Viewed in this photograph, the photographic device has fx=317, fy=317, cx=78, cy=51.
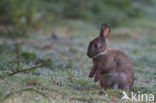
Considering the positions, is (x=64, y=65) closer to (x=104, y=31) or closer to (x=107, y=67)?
(x=104, y=31)

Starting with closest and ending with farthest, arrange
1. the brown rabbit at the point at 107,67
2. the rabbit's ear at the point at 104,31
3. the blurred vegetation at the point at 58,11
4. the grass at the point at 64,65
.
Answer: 1. the grass at the point at 64,65
2. the brown rabbit at the point at 107,67
3. the rabbit's ear at the point at 104,31
4. the blurred vegetation at the point at 58,11

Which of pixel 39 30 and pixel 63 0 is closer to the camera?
pixel 39 30

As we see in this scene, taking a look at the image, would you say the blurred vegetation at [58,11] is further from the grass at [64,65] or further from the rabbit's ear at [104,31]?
the rabbit's ear at [104,31]

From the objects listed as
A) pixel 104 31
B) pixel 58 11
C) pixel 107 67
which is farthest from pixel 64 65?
pixel 58 11

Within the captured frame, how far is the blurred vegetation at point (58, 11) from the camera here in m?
13.0

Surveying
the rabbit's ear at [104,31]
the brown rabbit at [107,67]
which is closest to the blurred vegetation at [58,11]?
the rabbit's ear at [104,31]

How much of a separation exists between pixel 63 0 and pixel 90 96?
521 inches

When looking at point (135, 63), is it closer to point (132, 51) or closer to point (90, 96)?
point (132, 51)

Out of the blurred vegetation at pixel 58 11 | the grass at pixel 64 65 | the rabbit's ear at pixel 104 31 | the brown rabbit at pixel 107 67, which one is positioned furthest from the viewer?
the blurred vegetation at pixel 58 11

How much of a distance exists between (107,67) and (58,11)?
11.5m

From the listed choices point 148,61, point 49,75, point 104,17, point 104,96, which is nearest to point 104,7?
point 104,17

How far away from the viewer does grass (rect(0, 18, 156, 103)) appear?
4492 mm

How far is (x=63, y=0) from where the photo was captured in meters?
17.3

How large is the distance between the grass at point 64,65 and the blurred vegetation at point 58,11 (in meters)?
0.63
